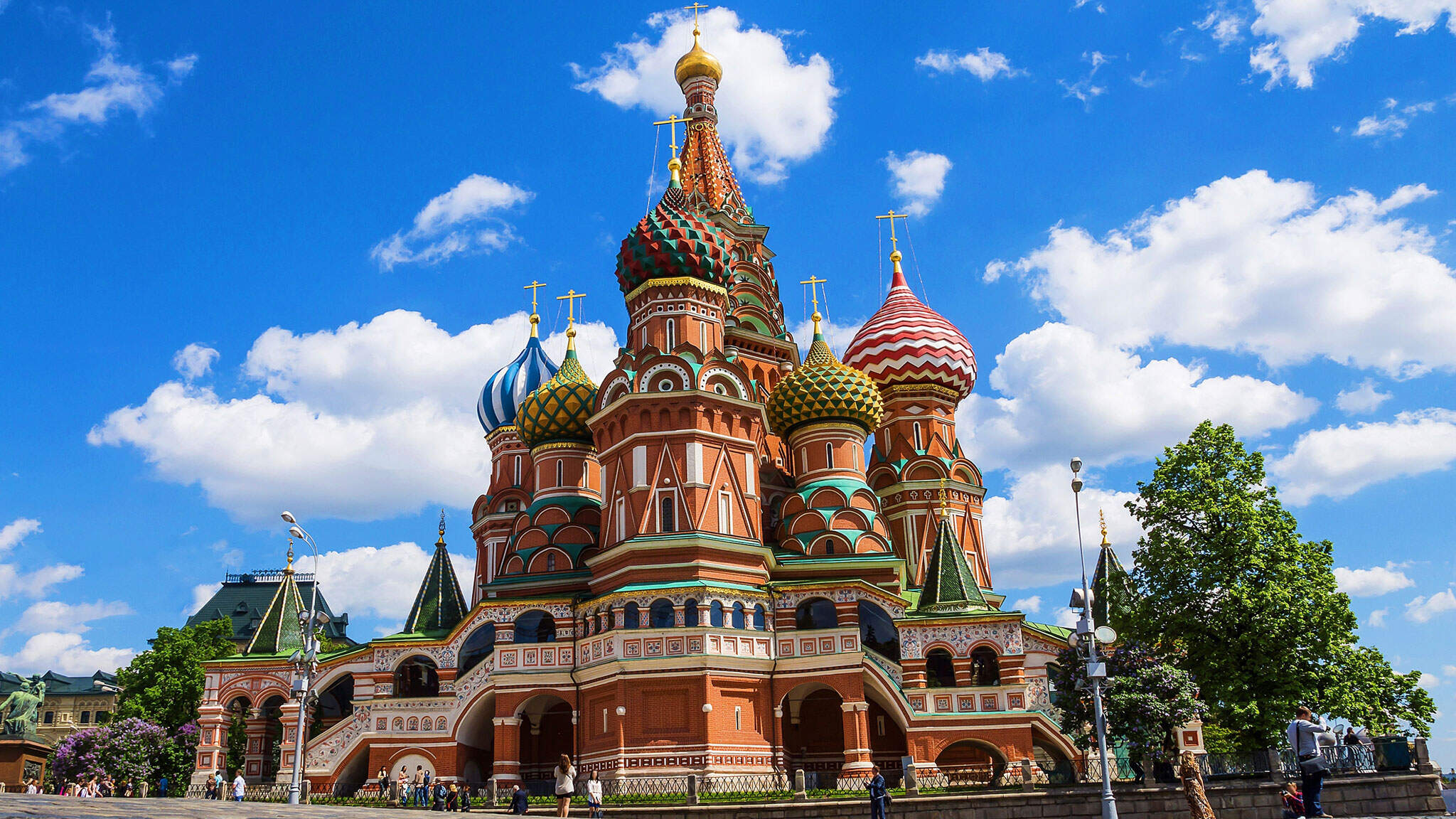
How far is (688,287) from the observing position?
3412cm

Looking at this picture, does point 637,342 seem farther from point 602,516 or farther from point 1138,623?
point 1138,623

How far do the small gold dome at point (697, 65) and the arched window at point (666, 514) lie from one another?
908 inches

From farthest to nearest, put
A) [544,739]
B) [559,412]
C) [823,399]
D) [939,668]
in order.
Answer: [559,412], [823,399], [544,739], [939,668]

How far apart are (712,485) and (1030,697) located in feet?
34.0

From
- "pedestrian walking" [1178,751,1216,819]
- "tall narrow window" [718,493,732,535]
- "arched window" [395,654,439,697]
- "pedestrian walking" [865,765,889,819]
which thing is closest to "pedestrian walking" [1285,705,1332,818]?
"pedestrian walking" [1178,751,1216,819]

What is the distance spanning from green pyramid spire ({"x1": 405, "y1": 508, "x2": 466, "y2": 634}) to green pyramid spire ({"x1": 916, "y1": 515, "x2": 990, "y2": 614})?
14.5 m

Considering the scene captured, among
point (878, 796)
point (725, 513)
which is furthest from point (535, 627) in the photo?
point (878, 796)

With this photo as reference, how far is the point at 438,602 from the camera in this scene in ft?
115

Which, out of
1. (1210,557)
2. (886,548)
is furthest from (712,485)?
(1210,557)

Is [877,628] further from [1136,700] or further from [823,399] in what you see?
[1136,700]

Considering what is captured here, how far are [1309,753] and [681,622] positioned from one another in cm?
1754

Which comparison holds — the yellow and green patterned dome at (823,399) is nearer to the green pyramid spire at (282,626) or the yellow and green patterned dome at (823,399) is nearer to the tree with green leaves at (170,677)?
the green pyramid spire at (282,626)

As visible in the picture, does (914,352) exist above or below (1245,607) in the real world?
above

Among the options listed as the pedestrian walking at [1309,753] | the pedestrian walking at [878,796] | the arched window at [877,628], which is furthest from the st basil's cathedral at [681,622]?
the pedestrian walking at [1309,753]
